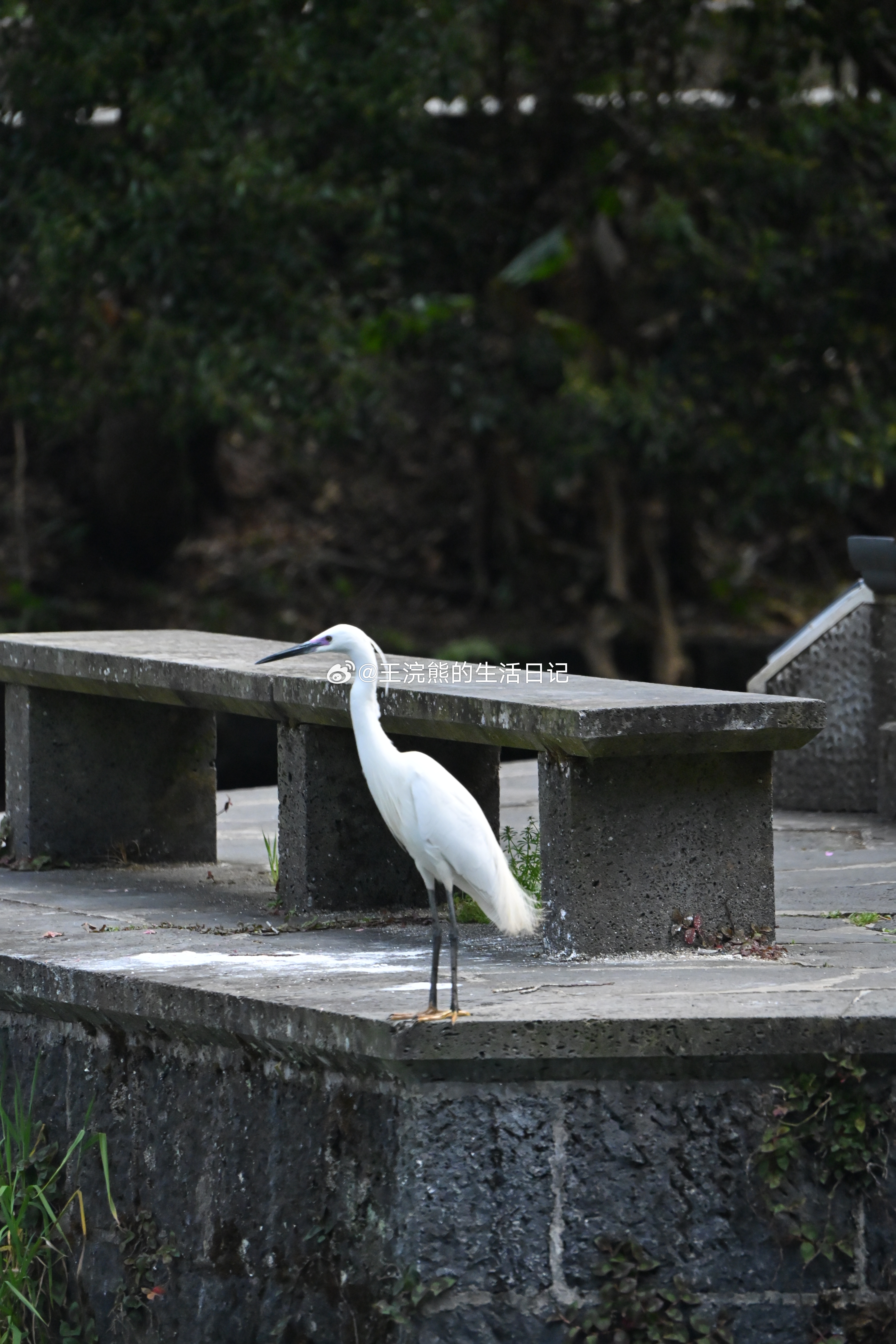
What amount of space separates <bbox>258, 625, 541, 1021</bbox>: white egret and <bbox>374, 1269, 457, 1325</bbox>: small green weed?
58 centimetres

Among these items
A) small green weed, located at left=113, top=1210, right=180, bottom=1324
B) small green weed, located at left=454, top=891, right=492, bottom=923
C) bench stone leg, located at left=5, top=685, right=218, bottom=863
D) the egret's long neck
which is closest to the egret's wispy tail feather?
the egret's long neck

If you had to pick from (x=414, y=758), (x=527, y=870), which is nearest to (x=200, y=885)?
(x=527, y=870)

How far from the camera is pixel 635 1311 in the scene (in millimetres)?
3951

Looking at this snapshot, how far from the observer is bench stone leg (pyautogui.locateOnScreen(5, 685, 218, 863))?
20.2ft

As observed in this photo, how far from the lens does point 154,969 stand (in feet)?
14.9

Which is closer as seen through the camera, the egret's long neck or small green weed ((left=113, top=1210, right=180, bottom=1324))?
the egret's long neck

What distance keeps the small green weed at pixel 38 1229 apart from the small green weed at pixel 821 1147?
63.6 inches

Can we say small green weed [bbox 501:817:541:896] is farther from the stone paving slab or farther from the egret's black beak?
the egret's black beak

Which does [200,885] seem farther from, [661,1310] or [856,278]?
[856,278]

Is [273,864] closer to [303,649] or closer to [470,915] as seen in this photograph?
[470,915]

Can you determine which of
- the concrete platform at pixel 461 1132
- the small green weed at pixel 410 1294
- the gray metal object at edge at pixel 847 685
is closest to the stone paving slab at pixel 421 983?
the concrete platform at pixel 461 1132

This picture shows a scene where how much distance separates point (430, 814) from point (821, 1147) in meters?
1.12

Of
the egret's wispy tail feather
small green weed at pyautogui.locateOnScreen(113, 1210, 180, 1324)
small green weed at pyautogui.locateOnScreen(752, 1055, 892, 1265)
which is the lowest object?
small green weed at pyautogui.locateOnScreen(113, 1210, 180, 1324)

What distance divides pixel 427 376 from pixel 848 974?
10792 mm
